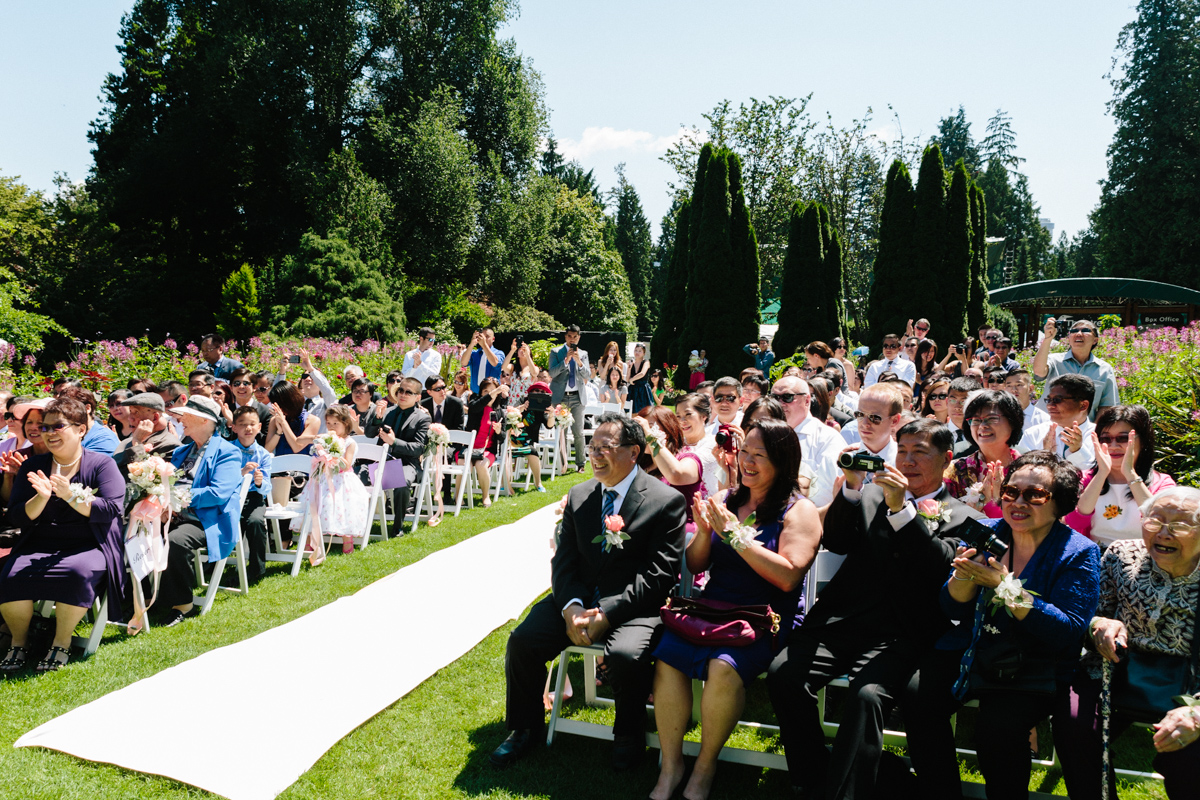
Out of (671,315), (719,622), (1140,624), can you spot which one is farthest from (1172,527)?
(671,315)

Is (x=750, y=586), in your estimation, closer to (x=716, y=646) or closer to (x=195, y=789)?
(x=716, y=646)

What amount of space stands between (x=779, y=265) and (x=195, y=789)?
3132 cm

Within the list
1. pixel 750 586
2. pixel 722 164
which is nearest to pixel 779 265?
pixel 722 164

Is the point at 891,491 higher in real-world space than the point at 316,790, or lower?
higher

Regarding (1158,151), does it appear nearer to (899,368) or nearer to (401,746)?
(899,368)

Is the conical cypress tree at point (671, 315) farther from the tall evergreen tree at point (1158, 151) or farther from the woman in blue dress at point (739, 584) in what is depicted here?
the tall evergreen tree at point (1158, 151)

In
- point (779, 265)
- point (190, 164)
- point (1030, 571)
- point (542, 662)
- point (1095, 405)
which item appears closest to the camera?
point (1030, 571)

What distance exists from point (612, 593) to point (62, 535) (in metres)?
3.88

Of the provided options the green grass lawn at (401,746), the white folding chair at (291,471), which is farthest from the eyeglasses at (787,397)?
the white folding chair at (291,471)

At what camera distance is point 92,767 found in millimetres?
3664

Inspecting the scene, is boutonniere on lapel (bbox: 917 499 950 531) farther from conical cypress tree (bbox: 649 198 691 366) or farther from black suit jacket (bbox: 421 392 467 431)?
conical cypress tree (bbox: 649 198 691 366)

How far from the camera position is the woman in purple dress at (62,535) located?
15.9 ft

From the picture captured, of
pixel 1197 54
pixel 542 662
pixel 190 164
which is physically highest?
pixel 1197 54

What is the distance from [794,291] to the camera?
20.9 metres
